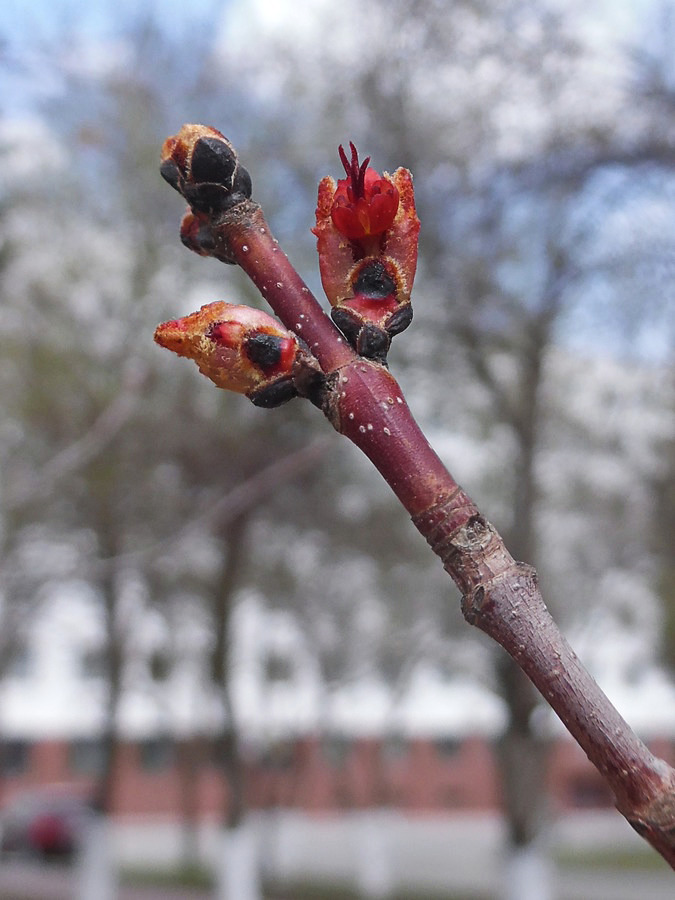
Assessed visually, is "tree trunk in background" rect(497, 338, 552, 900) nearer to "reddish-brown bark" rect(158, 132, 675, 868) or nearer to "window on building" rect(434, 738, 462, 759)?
"reddish-brown bark" rect(158, 132, 675, 868)

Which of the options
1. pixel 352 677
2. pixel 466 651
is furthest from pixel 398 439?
pixel 352 677

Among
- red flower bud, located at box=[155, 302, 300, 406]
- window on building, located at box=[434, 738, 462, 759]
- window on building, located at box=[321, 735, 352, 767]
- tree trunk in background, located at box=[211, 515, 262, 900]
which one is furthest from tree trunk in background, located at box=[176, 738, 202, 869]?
red flower bud, located at box=[155, 302, 300, 406]

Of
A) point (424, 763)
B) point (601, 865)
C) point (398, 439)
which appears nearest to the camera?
point (398, 439)

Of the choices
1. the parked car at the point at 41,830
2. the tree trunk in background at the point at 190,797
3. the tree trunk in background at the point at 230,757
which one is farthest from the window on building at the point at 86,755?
the tree trunk in background at the point at 230,757

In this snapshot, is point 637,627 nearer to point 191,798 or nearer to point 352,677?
point 352,677

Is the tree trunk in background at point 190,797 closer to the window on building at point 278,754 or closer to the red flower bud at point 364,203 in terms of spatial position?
the window on building at point 278,754
